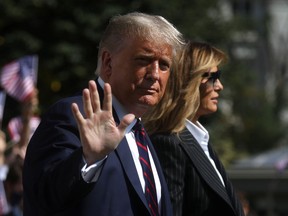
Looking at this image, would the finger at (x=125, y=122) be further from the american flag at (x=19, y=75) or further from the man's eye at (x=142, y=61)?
the american flag at (x=19, y=75)

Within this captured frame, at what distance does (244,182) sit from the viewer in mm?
18266

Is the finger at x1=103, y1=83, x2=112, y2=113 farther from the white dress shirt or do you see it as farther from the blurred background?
the blurred background

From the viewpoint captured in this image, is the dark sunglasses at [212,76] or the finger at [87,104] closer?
the finger at [87,104]

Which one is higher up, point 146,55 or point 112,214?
point 146,55

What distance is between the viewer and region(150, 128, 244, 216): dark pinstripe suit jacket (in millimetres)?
4884

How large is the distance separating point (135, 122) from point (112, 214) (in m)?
0.47

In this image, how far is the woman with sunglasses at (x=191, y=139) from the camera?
490 cm

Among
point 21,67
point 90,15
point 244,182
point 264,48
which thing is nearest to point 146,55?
point 21,67

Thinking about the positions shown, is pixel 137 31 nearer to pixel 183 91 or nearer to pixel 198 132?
pixel 183 91

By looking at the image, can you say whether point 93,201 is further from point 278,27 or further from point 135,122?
point 278,27

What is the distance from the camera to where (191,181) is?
4938 millimetres

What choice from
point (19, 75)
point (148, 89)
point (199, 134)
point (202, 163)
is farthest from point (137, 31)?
point (19, 75)

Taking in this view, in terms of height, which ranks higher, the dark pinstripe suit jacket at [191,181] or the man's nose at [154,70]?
the man's nose at [154,70]

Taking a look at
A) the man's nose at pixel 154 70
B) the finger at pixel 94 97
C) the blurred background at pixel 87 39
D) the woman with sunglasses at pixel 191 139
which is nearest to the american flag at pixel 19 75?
the blurred background at pixel 87 39
